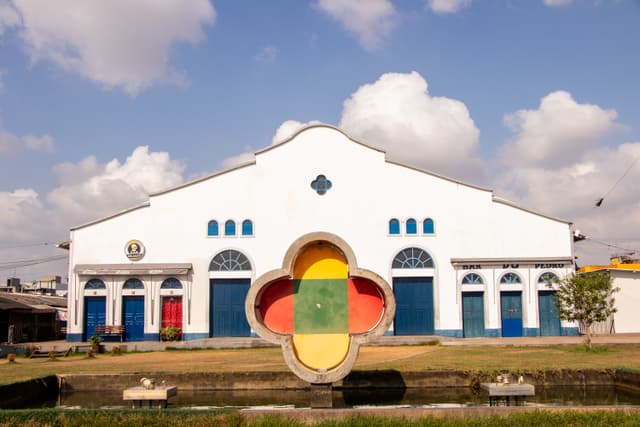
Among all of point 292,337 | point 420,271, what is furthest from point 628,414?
point 420,271

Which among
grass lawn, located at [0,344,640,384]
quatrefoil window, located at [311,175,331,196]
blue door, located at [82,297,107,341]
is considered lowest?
grass lawn, located at [0,344,640,384]

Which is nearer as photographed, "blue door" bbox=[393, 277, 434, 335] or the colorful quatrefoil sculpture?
the colorful quatrefoil sculpture

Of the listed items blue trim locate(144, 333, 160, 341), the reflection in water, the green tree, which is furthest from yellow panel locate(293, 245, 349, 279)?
blue trim locate(144, 333, 160, 341)

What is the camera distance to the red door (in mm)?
35812

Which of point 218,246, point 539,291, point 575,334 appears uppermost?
point 218,246

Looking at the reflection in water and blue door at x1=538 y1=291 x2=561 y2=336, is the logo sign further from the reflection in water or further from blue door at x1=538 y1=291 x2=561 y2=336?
blue door at x1=538 y1=291 x2=561 y2=336

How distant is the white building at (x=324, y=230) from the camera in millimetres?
35344

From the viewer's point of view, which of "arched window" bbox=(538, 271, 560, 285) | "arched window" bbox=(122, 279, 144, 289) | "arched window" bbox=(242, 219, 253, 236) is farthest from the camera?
"arched window" bbox=(242, 219, 253, 236)

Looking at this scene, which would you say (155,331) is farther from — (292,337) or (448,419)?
(448,419)

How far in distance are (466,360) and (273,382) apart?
25.6 ft

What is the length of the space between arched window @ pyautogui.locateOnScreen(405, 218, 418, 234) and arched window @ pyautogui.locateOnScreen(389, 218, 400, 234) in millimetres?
527

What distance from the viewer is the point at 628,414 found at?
37.3 ft

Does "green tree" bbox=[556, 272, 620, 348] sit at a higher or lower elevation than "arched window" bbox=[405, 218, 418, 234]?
lower

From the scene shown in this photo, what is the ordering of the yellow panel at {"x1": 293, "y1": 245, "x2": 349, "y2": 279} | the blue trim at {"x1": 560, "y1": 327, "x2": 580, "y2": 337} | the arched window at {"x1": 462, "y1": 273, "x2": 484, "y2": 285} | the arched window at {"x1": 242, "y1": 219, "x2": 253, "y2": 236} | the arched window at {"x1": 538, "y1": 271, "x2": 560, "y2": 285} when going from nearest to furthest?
the yellow panel at {"x1": 293, "y1": 245, "x2": 349, "y2": 279}
the arched window at {"x1": 538, "y1": 271, "x2": 560, "y2": 285}
the blue trim at {"x1": 560, "y1": 327, "x2": 580, "y2": 337}
the arched window at {"x1": 462, "y1": 273, "x2": 484, "y2": 285}
the arched window at {"x1": 242, "y1": 219, "x2": 253, "y2": 236}
